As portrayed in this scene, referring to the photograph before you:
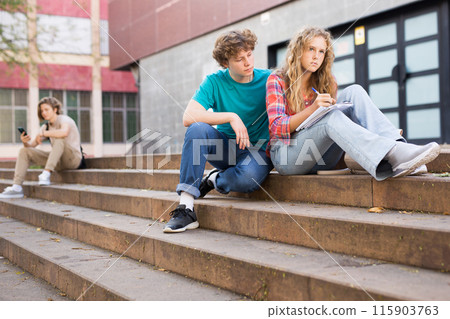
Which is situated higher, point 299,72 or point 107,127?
point 107,127

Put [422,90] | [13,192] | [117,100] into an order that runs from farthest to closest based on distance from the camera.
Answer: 1. [117,100]
2. [422,90]
3. [13,192]

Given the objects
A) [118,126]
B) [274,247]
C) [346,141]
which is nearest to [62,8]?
[118,126]

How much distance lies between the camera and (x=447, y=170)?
9.39 ft

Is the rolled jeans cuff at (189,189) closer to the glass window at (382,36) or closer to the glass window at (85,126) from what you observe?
the glass window at (382,36)

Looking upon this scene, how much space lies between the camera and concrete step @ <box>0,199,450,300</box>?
1796 millimetres

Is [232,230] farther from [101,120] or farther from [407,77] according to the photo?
[101,120]

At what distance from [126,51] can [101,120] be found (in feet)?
27.0

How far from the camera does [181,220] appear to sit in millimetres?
3010

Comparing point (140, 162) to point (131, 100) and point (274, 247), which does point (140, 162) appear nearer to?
point (274, 247)

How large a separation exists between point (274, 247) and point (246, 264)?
0.31 metres

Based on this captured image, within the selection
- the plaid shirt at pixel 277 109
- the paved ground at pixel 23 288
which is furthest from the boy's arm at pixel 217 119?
the paved ground at pixel 23 288

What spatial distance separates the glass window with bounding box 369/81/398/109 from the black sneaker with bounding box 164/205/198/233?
4954mm

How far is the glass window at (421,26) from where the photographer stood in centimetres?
646

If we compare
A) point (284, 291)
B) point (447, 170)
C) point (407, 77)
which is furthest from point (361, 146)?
point (407, 77)
